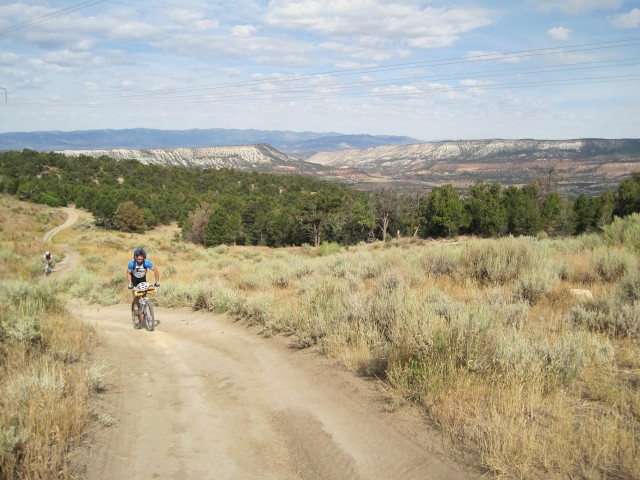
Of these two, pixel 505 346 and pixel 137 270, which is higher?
pixel 505 346

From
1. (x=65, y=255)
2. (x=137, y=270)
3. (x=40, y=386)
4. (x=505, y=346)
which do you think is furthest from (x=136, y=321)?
(x=65, y=255)

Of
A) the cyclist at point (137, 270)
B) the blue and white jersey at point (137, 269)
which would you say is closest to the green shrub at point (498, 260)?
the cyclist at point (137, 270)

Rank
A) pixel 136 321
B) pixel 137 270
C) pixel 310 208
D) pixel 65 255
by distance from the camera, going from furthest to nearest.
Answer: pixel 310 208 → pixel 65 255 → pixel 136 321 → pixel 137 270

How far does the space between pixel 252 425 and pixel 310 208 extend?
2757 inches

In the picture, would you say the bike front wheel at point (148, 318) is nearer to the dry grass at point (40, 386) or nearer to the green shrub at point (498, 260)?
the dry grass at point (40, 386)

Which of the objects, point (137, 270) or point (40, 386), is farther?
point (137, 270)

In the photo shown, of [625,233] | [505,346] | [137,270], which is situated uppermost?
[625,233]

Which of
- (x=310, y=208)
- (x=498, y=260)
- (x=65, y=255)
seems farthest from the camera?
(x=310, y=208)

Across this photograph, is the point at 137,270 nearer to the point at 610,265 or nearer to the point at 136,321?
the point at 136,321

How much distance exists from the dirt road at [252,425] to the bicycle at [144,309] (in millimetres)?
2979

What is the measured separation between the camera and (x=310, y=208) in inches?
2948

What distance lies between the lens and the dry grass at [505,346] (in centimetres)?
375

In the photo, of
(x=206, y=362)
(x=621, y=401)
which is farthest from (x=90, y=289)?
(x=621, y=401)

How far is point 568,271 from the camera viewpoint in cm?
955
